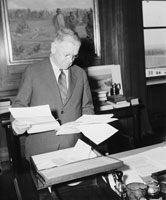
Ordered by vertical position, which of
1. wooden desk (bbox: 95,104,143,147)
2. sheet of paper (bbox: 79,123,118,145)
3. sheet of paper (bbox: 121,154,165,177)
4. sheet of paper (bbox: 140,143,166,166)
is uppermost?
sheet of paper (bbox: 79,123,118,145)

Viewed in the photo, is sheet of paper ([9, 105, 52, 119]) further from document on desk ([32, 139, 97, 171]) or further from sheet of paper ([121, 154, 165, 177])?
sheet of paper ([121, 154, 165, 177])

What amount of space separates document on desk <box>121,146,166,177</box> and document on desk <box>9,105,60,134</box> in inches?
21.9

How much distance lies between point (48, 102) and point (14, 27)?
6.57 feet

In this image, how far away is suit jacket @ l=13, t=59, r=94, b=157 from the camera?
2.09 metres

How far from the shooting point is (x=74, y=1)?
3965 millimetres

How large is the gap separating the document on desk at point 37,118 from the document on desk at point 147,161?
56 centimetres

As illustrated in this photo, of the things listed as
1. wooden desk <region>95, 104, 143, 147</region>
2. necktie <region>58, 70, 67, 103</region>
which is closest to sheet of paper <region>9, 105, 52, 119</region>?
necktie <region>58, 70, 67, 103</region>

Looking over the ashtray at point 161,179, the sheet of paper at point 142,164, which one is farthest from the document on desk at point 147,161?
the ashtray at point 161,179

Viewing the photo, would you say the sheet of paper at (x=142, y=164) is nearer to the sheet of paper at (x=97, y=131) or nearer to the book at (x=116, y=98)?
the sheet of paper at (x=97, y=131)

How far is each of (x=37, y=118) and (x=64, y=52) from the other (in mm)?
613

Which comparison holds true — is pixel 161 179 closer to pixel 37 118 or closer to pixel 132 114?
pixel 37 118

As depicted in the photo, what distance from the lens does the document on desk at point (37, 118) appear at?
5.12 ft

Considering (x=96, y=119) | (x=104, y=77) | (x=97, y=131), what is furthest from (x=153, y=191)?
(x=104, y=77)

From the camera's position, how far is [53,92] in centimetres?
213
